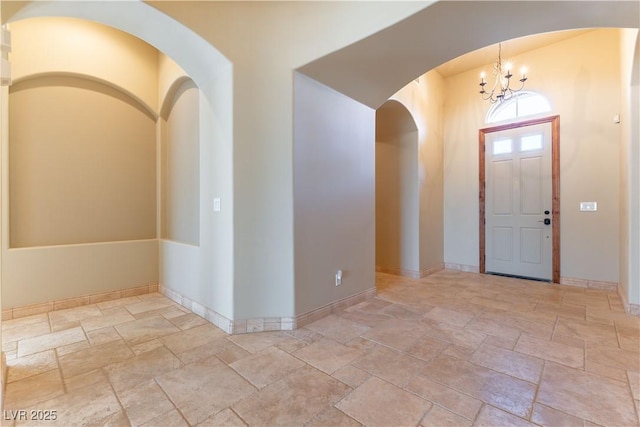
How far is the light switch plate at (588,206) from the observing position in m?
3.97

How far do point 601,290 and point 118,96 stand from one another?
22.9 ft

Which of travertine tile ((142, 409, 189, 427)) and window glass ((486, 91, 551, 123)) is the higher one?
window glass ((486, 91, 551, 123))

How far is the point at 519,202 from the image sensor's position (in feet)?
15.1

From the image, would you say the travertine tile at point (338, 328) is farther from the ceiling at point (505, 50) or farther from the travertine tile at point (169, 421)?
the ceiling at point (505, 50)

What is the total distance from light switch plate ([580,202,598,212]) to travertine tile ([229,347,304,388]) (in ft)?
14.8

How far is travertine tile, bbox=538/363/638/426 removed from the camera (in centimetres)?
154

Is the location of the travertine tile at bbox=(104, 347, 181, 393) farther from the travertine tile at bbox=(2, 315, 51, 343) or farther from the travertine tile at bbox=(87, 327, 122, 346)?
the travertine tile at bbox=(2, 315, 51, 343)

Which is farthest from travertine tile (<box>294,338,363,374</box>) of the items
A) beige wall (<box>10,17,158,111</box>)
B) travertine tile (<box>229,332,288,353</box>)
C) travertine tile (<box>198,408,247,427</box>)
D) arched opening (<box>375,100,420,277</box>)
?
beige wall (<box>10,17,158,111</box>)

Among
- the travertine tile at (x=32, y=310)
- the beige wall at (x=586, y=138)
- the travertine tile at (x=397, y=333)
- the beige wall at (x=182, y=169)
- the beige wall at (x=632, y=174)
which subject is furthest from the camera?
the beige wall at (x=586, y=138)

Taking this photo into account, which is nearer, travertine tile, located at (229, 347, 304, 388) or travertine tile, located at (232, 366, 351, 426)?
travertine tile, located at (232, 366, 351, 426)

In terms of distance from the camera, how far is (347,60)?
2.62m

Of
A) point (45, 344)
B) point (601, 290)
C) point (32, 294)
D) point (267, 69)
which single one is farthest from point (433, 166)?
point (32, 294)

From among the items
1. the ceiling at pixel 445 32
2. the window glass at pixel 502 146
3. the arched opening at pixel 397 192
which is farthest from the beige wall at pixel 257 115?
the window glass at pixel 502 146

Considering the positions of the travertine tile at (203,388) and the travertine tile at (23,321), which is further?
the travertine tile at (23,321)
